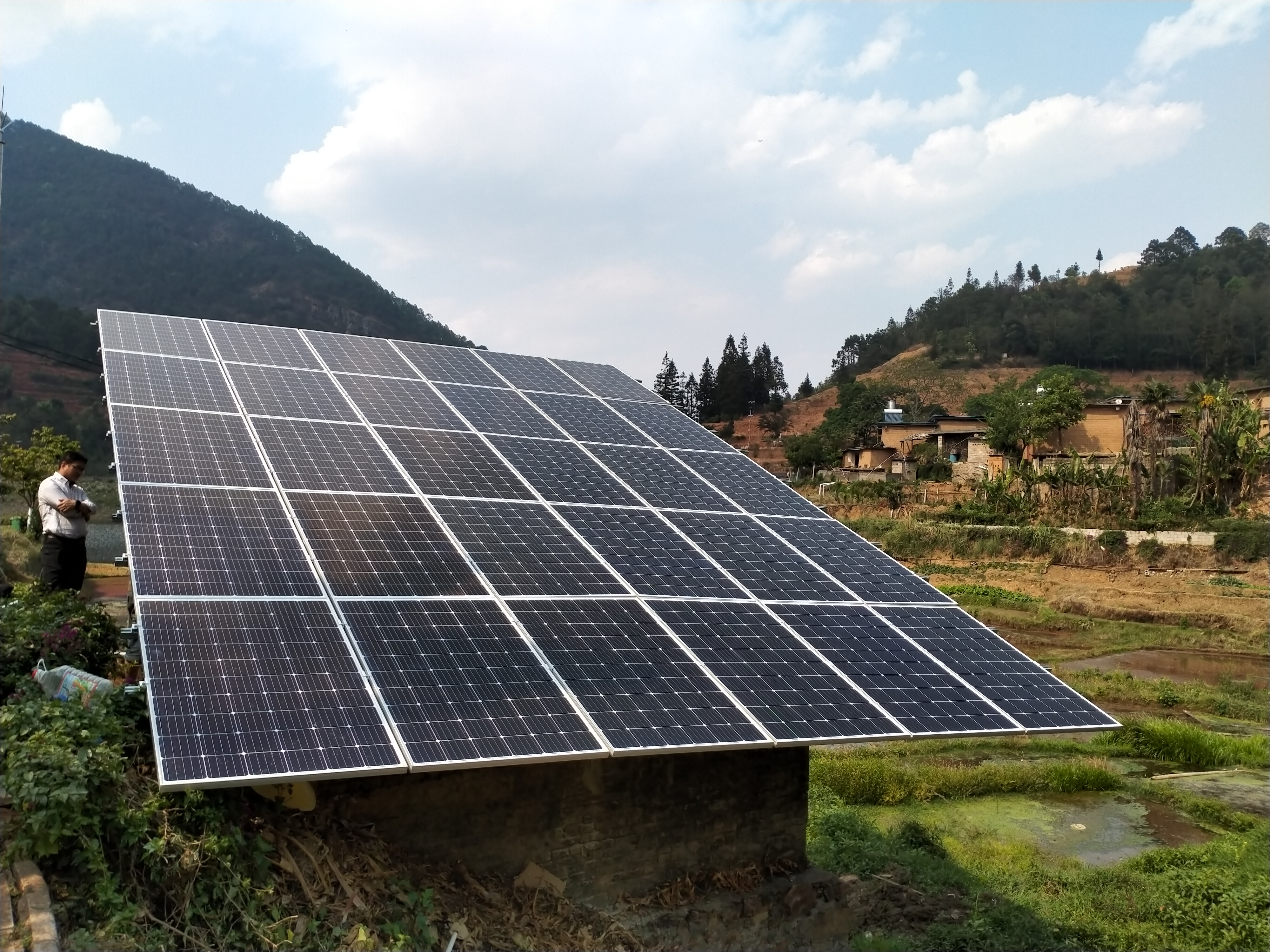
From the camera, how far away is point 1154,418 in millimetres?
57500

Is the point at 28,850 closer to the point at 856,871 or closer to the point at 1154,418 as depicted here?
the point at 856,871

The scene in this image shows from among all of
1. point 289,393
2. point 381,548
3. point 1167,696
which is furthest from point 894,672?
point 1167,696

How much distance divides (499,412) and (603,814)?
6980 mm

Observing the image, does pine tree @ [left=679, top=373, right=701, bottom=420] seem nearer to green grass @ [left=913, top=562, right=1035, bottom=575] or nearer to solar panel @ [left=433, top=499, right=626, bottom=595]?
green grass @ [left=913, top=562, right=1035, bottom=575]

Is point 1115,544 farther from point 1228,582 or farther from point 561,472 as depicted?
point 561,472

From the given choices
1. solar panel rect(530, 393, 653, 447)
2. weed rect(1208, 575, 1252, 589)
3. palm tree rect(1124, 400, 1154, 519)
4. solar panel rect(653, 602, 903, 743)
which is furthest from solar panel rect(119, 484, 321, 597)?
palm tree rect(1124, 400, 1154, 519)

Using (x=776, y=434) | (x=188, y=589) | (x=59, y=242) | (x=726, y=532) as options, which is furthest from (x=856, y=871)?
(x=59, y=242)

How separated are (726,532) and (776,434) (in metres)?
110

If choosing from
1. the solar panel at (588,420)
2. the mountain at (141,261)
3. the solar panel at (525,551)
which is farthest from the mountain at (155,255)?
the solar panel at (525,551)

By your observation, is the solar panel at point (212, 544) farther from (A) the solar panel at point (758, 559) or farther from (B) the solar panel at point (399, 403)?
(A) the solar panel at point (758, 559)

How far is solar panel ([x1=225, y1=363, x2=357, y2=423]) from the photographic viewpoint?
1204 cm

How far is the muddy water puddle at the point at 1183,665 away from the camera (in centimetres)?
3178

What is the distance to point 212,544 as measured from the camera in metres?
8.43

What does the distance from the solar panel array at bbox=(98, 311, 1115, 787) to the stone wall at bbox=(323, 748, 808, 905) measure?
4.00ft
